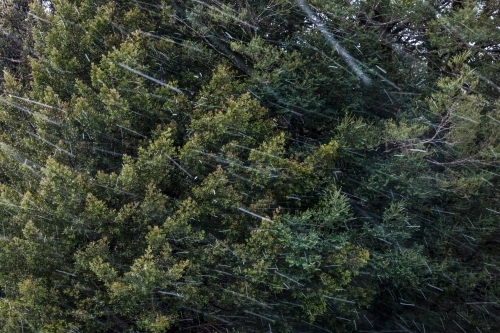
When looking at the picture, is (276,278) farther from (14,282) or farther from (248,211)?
(14,282)

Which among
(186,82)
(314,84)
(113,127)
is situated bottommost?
(113,127)

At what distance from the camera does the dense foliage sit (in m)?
6.82

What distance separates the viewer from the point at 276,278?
693 centimetres

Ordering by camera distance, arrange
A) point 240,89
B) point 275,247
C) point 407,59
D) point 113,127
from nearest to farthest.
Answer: point 275,247, point 113,127, point 240,89, point 407,59

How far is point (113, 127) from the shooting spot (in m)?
7.37

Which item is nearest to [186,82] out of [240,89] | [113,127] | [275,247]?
[240,89]

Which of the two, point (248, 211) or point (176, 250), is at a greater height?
point (248, 211)

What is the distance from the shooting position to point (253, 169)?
7062 millimetres

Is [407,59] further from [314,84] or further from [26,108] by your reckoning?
[26,108]

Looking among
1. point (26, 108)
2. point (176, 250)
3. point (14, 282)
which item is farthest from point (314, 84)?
point (14, 282)

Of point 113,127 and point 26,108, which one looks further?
point 26,108

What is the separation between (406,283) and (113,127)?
490cm

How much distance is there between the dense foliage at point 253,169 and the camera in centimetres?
682

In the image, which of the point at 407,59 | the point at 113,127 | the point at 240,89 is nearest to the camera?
the point at 113,127
